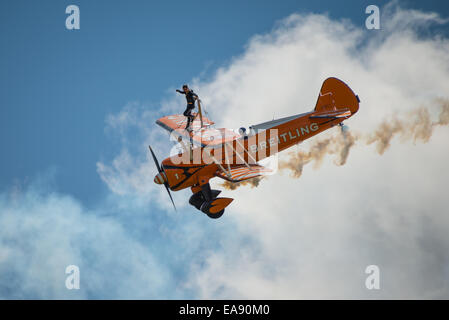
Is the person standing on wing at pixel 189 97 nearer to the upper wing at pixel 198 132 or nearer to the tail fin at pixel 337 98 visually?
the upper wing at pixel 198 132

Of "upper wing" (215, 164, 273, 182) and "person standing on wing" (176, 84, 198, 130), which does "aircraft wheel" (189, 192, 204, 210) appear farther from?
"person standing on wing" (176, 84, 198, 130)

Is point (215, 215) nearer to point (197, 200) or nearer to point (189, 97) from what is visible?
point (197, 200)

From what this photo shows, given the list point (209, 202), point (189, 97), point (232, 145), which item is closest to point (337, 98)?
point (232, 145)

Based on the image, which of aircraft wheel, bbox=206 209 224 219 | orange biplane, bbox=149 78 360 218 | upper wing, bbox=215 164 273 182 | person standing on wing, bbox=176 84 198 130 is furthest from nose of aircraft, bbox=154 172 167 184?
person standing on wing, bbox=176 84 198 130

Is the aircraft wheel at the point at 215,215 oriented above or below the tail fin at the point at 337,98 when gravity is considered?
below

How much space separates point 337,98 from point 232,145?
16.9 ft

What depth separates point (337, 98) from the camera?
1920cm

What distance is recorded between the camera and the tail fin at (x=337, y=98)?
62.8 feet

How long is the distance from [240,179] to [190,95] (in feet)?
14.0

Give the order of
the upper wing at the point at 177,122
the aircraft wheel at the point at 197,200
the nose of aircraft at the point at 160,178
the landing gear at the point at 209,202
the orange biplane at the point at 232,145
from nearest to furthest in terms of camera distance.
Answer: the landing gear at the point at 209,202 < the orange biplane at the point at 232,145 < the nose of aircraft at the point at 160,178 < the aircraft wheel at the point at 197,200 < the upper wing at the point at 177,122

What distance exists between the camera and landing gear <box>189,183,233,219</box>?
54.7 ft

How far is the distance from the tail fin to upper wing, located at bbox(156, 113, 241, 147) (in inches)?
155

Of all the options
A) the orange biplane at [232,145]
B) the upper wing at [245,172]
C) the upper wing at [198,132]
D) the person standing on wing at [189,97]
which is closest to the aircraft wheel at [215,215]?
the orange biplane at [232,145]

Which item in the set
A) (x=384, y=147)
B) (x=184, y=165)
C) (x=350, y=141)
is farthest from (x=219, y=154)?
(x=384, y=147)
